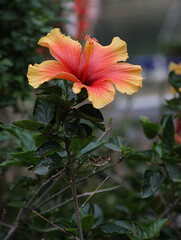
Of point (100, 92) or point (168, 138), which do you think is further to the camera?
point (168, 138)

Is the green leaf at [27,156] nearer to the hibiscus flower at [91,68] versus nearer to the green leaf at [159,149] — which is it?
the hibiscus flower at [91,68]

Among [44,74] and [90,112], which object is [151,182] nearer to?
[90,112]

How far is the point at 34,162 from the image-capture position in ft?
3.19

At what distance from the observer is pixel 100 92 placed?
750mm

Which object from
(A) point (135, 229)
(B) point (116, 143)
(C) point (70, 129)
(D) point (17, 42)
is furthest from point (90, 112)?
(D) point (17, 42)

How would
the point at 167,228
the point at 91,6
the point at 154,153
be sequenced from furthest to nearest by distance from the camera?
the point at 91,6, the point at 167,228, the point at 154,153

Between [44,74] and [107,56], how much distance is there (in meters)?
0.19

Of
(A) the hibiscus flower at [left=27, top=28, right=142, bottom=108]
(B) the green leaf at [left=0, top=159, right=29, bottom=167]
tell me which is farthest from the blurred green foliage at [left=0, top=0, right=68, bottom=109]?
(A) the hibiscus flower at [left=27, top=28, right=142, bottom=108]

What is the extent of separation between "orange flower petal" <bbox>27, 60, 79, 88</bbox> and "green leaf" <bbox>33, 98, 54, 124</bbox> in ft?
0.28

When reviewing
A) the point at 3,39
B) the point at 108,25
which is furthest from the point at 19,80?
the point at 108,25

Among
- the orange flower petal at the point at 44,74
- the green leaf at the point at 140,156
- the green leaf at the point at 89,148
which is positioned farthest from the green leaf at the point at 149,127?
the orange flower petal at the point at 44,74

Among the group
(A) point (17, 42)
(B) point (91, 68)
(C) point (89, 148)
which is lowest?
(C) point (89, 148)

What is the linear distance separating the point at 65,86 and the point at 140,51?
730cm

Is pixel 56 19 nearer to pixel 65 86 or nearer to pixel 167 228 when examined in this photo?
pixel 65 86
